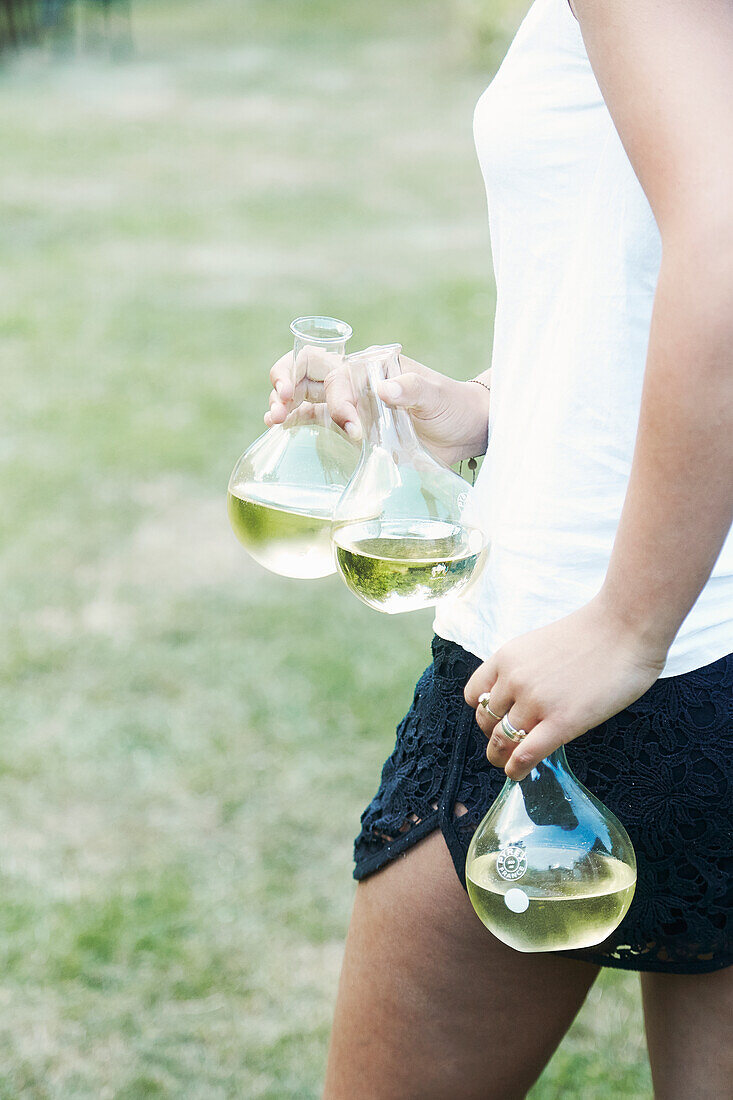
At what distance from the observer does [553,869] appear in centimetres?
107

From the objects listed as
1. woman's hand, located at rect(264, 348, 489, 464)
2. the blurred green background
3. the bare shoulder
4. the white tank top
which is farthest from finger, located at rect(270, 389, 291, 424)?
the blurred green background

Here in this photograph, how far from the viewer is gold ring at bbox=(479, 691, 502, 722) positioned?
1.01m

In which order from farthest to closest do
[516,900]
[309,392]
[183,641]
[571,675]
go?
1. [183,641]
2. [309,392]
3. [516,900]
4. [571,675]

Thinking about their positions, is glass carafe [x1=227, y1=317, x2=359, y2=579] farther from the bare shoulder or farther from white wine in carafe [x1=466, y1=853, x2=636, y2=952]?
the bare shoulder

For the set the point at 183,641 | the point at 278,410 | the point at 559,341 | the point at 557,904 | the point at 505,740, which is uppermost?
the point at 559,341

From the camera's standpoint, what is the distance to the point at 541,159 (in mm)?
1041

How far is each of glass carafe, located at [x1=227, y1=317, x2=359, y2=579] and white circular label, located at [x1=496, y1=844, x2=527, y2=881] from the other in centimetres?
32

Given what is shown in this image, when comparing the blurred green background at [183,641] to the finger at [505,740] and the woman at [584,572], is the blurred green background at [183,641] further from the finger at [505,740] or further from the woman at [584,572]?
the finger at [505,740]

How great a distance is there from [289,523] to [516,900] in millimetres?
389

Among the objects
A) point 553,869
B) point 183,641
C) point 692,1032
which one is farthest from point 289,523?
point 183,641

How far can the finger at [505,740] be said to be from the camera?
0.98 metres

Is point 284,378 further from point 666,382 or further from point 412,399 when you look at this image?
point 666,382

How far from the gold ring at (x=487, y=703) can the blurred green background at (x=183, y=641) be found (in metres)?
1.58

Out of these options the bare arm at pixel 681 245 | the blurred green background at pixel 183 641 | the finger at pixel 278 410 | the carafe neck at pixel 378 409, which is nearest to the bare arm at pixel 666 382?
the bare arm at pixel 681 245
